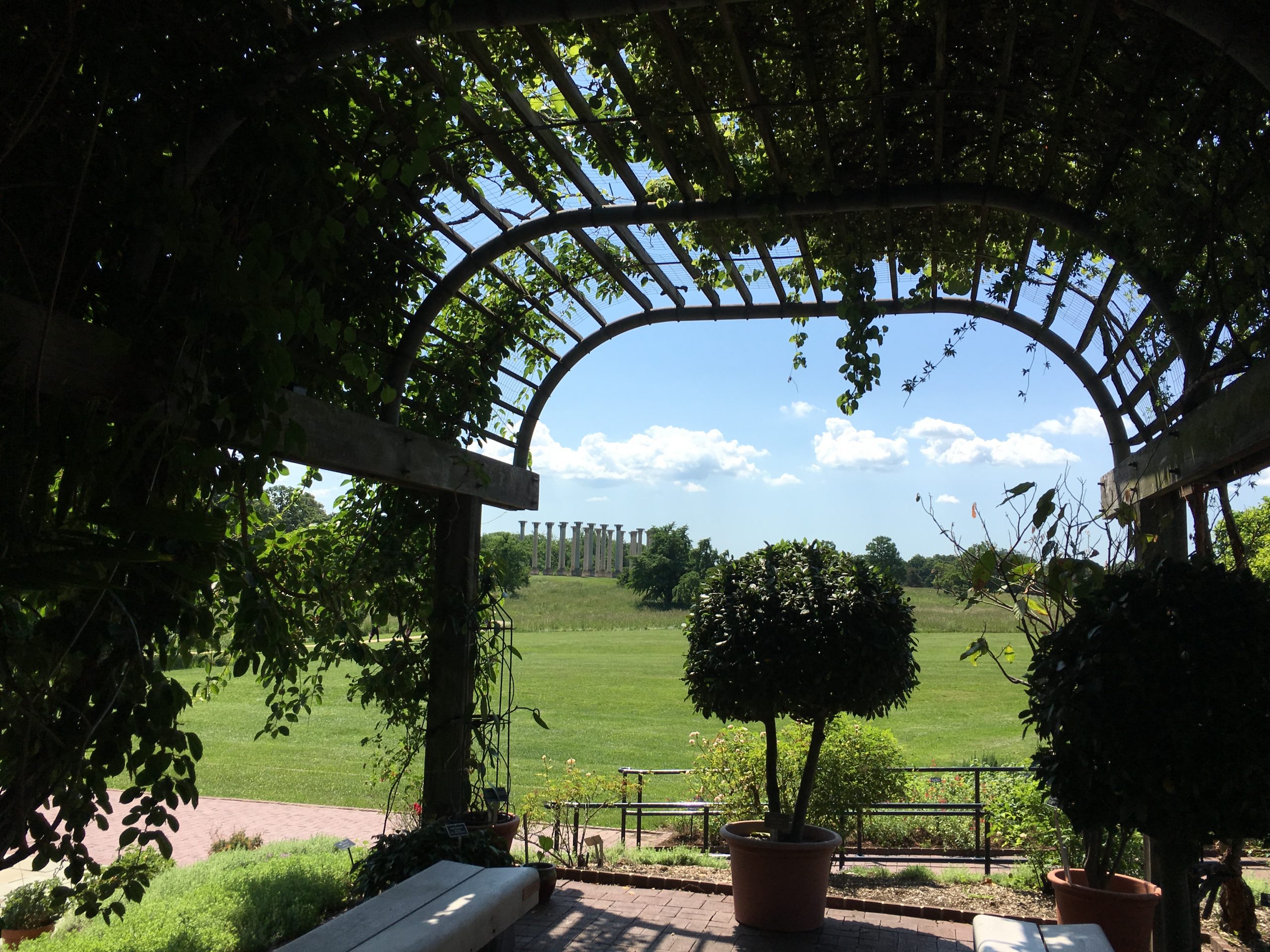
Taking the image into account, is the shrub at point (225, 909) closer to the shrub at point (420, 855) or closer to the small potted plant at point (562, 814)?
the shrub at point (420, 855)

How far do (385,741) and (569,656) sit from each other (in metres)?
22.6

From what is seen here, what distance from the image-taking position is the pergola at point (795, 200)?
97.6 inches

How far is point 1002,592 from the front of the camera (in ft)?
13.9

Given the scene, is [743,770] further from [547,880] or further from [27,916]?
[27,916]

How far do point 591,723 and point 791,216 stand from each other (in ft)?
66.8

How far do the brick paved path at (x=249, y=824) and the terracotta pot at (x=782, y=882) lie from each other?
415 centimetres

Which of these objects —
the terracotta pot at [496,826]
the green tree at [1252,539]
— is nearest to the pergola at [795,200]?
the terracotta pot at [496,826]

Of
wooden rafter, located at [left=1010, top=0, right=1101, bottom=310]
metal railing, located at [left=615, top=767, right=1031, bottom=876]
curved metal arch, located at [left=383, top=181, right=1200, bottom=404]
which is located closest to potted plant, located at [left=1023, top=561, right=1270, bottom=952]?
curved metal arch, located at [left=383, top=181, right=1200, bottom=404]

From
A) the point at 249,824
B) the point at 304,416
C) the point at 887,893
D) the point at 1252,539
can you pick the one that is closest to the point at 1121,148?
the point at 304,416

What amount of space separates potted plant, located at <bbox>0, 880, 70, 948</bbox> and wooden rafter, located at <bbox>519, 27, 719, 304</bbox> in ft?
13.7

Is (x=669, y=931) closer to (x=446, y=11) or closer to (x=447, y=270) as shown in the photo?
(x=447, y=270)

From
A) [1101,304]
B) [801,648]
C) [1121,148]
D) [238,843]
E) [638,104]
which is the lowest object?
[238,843]

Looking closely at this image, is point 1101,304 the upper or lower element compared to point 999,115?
lower

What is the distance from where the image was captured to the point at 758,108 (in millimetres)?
2912
